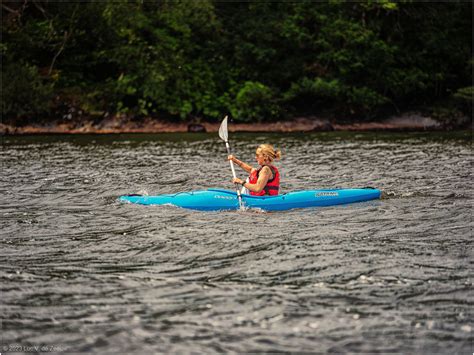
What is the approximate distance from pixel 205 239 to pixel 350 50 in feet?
66.4

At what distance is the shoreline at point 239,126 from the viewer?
23.5 meters

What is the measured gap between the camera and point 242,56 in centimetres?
2655

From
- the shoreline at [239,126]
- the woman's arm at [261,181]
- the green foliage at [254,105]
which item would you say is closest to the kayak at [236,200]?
the woman's arm at [261,181]

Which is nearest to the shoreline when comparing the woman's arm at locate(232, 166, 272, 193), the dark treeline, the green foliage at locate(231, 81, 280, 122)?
the green foliage at locate(231, 81, 280, 122)

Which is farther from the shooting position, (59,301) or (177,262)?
(177,262)

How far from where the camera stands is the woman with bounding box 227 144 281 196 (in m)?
9.16

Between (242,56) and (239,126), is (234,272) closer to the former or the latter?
(239,126)

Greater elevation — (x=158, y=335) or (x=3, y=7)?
(x=3, y=7)

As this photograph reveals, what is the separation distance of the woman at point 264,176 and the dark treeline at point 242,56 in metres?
15.6

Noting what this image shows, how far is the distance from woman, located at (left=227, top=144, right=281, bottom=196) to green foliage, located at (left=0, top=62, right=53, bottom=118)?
599 inches

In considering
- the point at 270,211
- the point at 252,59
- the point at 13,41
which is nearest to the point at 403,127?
the point at 252,59

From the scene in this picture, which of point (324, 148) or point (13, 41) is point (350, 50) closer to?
point (324, 148)

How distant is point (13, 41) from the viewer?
2386 centimetres

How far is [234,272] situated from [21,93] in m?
18.4
